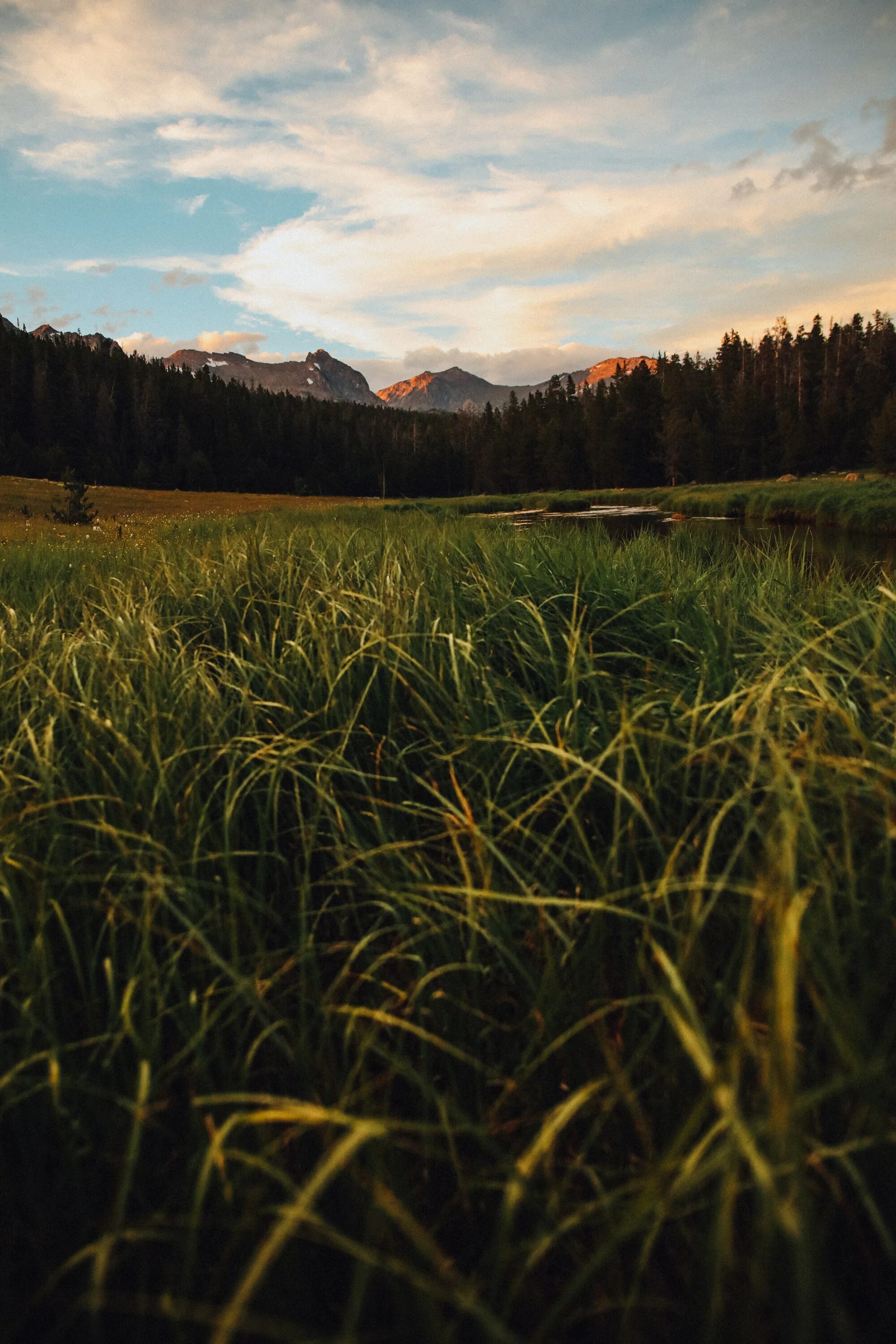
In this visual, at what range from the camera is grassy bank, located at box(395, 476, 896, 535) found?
19.9 metres

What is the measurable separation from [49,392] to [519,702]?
8508 cm

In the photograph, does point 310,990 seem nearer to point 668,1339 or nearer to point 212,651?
point 668,1339

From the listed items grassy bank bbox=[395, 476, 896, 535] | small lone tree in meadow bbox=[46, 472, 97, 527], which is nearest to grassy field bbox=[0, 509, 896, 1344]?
grassy bank bbox=[395, 476, 896, 535]

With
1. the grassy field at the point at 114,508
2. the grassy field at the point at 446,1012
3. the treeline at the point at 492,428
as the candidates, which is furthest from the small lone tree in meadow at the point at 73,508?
the treeline at the point at 492,428

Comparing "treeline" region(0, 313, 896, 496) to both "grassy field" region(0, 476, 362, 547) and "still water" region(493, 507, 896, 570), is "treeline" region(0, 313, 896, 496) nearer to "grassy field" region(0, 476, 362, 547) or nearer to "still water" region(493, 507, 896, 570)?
"grassy field" region(0, 476, 362, 547)

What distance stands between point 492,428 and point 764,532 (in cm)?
6742

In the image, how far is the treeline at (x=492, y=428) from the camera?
57375 mm

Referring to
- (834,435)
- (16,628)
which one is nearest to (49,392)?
(834,435)

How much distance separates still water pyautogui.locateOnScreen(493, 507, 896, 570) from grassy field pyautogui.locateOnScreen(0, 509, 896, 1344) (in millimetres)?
3037

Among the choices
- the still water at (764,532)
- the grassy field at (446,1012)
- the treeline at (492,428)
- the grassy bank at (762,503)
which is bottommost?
the grassy field at (446,1012)

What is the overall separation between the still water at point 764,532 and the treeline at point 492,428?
2654 centimetres

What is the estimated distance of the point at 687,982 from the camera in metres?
1.26

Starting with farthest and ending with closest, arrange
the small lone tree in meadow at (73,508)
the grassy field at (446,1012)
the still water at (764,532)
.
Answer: the small lone tree in meadow at (73,508) < the still water at (764,532) < the grassy field at (446,1012)

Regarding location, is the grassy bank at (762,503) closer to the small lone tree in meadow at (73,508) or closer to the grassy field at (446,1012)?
the small lone tree in meadow at (73,508)
